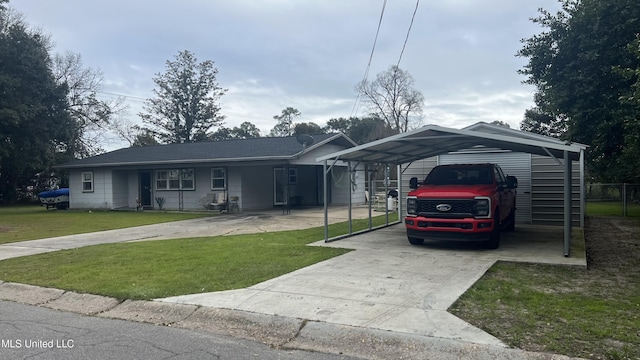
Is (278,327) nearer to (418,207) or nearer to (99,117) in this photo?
(418,207)

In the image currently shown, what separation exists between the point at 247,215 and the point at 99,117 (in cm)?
2790

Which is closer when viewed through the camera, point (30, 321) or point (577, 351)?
point (577, 351)

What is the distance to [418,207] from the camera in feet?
33.0

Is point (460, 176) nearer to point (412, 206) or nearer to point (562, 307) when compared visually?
point (412, 206)

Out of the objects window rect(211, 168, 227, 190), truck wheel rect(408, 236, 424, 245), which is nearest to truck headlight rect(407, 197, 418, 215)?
truck wheel rect(408, 236, 424, 245)

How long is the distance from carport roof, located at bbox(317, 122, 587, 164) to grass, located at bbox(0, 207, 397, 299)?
103 inches

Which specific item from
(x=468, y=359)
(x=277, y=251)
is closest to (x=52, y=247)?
(x=277, y=251)

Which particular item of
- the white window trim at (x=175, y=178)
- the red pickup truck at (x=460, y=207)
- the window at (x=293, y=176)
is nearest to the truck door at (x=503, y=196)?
the red pickup truck at (x=460, y=207)

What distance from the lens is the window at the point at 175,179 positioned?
22.7m

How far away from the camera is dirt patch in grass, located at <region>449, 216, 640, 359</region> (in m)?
4.35

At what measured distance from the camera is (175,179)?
2325 cm

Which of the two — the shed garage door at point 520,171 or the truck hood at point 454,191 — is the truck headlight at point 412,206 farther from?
the shed garage door at point 520,171

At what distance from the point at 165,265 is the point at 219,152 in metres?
14.0

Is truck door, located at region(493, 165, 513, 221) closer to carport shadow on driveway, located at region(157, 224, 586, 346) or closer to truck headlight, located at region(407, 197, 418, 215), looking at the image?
carport shadow on driveway, located at region(157, 224, 586, 346)
